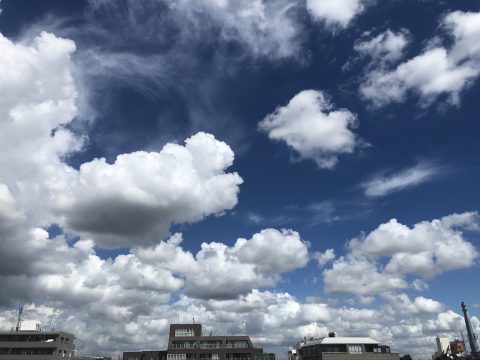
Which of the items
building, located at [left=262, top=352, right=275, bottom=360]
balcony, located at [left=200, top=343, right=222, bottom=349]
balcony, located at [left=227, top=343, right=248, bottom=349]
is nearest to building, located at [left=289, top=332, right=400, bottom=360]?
building, located at [left=262, top=352, right=275, bottom=360]

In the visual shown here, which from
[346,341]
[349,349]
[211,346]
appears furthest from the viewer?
[211,346]

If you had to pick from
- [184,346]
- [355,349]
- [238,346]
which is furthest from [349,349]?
[184,346]

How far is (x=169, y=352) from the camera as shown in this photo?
145625 mm

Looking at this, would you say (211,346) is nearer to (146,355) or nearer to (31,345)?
(146,355)

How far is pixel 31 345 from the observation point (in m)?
143

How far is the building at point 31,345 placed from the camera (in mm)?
141875

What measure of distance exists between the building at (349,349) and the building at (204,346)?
24065mm

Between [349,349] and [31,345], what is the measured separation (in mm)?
102819

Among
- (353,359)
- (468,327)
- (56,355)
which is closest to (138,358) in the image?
(56,355)

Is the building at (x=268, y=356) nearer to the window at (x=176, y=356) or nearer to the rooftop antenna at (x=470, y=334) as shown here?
the window at (x=176, y=356)

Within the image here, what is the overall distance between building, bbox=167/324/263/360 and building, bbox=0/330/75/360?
37459mm

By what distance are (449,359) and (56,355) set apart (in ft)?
396

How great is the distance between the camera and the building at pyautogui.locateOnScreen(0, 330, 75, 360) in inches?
5586

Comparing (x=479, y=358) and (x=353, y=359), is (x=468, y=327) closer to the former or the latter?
(x=479, y=358)
